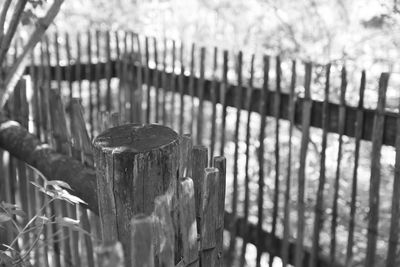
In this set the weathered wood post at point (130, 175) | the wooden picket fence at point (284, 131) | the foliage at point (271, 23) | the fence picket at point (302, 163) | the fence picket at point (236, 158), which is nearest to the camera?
the weathered wood post at point (130, 175)

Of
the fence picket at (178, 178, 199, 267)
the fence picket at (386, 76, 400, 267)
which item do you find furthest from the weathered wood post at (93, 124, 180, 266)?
the fence picket at (386, 76, 400, 267)

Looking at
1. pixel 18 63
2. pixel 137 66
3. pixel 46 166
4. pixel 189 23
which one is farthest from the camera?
pixel 189 23

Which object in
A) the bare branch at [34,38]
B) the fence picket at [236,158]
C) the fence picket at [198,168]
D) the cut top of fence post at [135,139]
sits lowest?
the fence picket at [236,158]

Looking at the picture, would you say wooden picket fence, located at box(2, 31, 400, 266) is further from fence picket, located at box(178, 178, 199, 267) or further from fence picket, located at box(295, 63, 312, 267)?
fence picket, located at box(178, 178, 199, 267)

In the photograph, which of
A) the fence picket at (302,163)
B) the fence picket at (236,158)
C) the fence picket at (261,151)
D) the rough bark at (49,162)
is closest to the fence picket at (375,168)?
the fence picket at (302,163)

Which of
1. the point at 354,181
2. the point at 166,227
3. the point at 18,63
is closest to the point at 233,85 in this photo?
the point at 354,181

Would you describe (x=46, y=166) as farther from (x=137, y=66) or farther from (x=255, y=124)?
(x=255, y=124)

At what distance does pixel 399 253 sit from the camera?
8.96 feet

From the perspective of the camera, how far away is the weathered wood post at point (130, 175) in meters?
1.43

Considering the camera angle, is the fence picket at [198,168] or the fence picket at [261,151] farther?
the fence picket at [261,151]

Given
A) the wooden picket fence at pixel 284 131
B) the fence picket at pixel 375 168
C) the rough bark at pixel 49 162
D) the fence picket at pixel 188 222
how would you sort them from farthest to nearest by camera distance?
the wooden picket fence at pixel 284 131
the fence picket at pixel 375 168
the rough bark at pixel 49 162
the fence picket at pixel 188 222

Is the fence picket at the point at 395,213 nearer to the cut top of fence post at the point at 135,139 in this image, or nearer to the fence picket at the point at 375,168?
the fence picket at the point at 375,168

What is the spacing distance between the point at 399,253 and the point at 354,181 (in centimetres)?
49

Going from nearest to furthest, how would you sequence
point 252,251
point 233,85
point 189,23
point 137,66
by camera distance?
point 233,85
point 137,66
point 252,251
point 189,23
